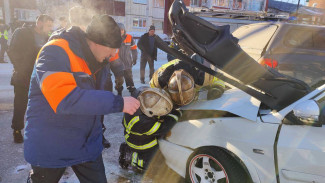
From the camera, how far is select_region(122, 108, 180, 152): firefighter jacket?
2.62 metres

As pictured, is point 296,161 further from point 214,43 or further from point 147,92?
point 147,92

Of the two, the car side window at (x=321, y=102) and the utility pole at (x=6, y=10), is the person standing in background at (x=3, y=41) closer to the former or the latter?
the car side window at (x=321, y=102)

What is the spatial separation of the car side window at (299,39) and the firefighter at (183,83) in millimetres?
2204

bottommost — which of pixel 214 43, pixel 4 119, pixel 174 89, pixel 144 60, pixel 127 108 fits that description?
pixel 4 119

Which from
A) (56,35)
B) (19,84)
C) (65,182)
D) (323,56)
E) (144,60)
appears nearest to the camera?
(56,35)

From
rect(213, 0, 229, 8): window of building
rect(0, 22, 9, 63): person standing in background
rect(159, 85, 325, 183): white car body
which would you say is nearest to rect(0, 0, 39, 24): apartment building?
rect(0, 22, 9, 63): person standing in background

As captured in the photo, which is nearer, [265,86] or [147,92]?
[265,86]

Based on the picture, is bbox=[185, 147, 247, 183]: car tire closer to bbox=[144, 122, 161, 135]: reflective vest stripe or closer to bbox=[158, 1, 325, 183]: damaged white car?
bbox=[158, 1, 325, 183]: damaged white car

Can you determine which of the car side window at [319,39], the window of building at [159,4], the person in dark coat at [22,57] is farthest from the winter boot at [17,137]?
the window of building at [159,4]

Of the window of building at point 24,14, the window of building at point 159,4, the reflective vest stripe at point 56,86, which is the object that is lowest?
the reflective vest stripe at point 56,86

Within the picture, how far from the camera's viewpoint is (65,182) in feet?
9.24

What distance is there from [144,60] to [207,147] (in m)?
6.28

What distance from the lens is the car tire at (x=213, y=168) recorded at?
224cm

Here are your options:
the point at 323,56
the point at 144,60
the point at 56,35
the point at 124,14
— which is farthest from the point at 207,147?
the point at 124,14
